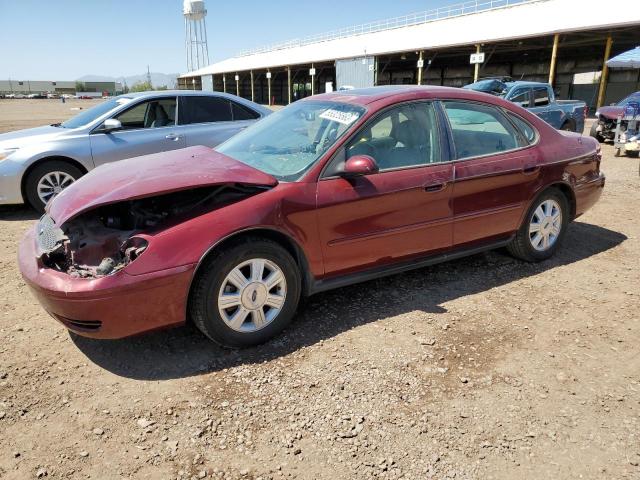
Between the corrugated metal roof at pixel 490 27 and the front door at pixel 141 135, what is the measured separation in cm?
1878

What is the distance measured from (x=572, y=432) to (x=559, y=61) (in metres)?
38.4

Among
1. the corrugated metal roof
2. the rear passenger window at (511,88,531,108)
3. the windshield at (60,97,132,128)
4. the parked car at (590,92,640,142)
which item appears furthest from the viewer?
the corrugated metal roof

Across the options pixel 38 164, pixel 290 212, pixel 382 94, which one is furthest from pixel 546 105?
pixel 38 164

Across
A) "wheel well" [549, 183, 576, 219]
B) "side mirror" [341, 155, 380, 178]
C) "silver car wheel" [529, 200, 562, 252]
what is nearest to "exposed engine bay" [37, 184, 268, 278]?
"side mirror" [341, 155, 380, 178]

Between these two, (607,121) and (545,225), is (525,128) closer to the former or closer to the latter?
(545,225)

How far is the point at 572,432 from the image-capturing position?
2.43 metres

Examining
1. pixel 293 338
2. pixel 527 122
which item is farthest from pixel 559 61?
pixel 293 338

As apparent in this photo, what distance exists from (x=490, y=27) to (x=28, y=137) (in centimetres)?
2469

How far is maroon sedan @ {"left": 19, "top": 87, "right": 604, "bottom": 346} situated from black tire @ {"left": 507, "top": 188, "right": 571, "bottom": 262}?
0.02 meters

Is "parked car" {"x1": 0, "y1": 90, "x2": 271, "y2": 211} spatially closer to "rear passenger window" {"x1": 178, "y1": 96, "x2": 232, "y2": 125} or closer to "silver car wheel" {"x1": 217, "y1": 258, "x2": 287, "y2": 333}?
"rear passenger window" {"x1": 178, "y1": 96, "x2": 232, "y2": 125}

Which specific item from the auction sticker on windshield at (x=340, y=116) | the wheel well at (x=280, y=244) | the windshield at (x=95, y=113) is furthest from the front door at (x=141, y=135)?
the wheel well at (x=280, y=244)

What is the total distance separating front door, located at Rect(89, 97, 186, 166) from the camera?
20.9ft

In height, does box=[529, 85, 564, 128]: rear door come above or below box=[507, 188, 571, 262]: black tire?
above

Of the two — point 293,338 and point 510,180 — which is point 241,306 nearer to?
point 293,338
